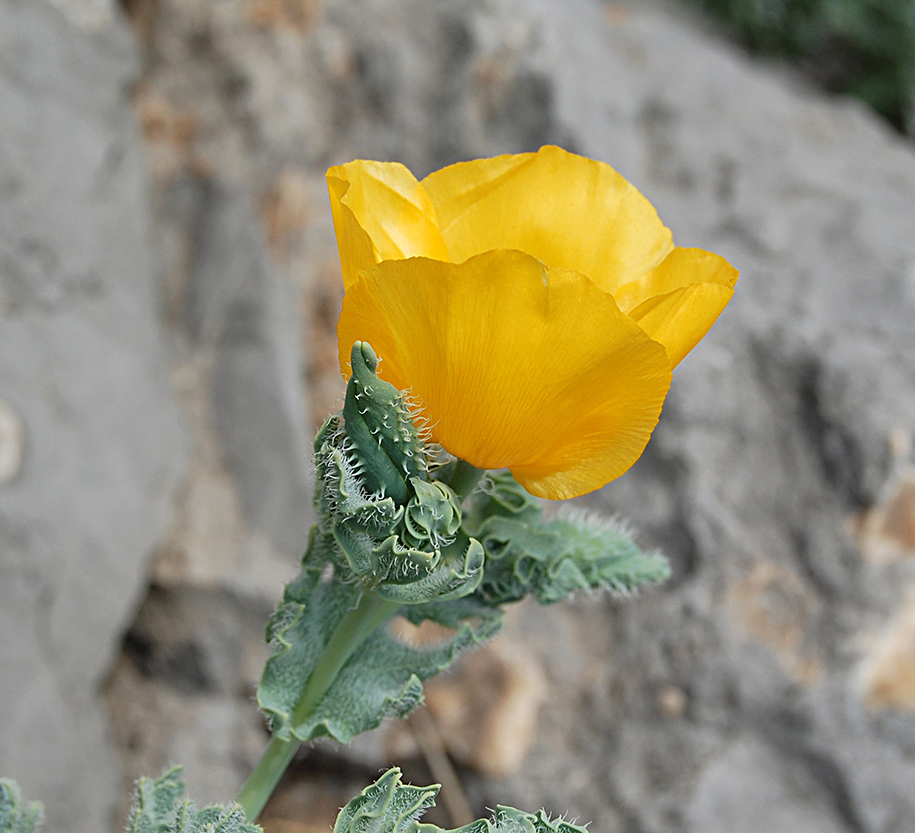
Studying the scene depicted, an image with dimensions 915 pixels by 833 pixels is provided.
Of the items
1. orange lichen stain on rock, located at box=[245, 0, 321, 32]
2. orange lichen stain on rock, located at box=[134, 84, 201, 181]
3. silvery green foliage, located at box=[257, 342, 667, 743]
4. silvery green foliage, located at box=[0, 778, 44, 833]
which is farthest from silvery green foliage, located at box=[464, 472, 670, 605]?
orange lichen stain on rock, located at box=[245, 0, 321, 32]

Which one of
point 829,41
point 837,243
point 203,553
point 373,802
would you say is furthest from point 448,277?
point 829,41

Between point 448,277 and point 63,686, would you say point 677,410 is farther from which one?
point 448,277

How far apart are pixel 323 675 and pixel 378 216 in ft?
1.06

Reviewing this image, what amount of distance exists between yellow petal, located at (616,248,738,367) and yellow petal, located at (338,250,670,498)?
4 cm

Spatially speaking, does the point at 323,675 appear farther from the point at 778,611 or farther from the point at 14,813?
the point at 778,611

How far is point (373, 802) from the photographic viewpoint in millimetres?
615

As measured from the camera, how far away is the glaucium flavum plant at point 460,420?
0.50m

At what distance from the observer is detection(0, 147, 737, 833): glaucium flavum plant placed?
0.50 meters

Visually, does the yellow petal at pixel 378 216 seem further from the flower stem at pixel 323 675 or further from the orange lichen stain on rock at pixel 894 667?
the orange lichen stain on rock at pixel 894 667

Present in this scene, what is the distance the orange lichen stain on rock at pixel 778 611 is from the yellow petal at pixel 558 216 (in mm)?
1281

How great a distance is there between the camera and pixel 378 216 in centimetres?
57

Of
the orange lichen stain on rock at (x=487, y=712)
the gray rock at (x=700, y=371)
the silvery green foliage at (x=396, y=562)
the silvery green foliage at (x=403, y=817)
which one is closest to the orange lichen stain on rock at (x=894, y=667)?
the gray rock at (x=700, y=371)

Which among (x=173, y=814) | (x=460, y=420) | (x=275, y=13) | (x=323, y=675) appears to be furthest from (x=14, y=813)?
(x=275, y=13)

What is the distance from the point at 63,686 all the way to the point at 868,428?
162cm
